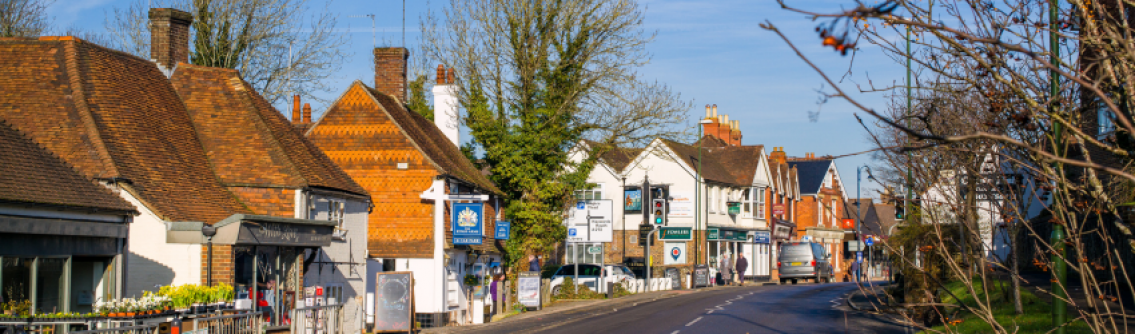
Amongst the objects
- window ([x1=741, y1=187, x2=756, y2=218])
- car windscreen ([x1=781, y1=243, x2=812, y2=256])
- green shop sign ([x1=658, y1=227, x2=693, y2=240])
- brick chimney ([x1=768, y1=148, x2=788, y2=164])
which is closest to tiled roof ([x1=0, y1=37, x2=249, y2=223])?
green shop sign ([x1=658, y1=227, x2=693, y2=240])

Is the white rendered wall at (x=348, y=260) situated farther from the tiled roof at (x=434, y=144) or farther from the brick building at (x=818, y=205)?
the brick building at (x=818, y=205)

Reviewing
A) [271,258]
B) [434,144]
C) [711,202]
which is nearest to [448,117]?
[434,144]

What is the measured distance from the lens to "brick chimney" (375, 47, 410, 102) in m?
30.6

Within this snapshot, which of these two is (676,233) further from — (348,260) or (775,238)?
(348,260)

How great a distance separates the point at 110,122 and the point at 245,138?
321cm

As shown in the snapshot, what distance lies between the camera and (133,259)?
1667 centimetres

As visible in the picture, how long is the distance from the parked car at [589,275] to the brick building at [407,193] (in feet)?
30.1

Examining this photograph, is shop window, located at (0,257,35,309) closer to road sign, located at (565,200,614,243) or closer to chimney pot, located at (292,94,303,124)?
road sign, located at (565,200,614,243)

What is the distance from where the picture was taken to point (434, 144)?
28.3 metres

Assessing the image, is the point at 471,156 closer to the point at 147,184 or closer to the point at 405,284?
the point at 405,284

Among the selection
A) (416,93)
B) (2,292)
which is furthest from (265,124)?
(416,93)

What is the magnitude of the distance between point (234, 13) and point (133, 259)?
77.3ft

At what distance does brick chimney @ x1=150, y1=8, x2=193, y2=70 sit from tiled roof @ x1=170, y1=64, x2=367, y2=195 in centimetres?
47

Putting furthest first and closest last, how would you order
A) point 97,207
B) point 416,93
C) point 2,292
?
point 416,93, point 97,207, point 2,292
